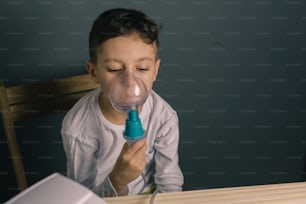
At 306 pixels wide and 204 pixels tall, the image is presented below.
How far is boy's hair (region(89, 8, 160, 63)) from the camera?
24.2 inches

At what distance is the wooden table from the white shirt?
25cm

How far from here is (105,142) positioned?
2.41 ft

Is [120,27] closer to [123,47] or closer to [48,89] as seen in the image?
[123,47]

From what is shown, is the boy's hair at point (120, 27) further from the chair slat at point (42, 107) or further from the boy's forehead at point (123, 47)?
the chair slat at point (42, 107)

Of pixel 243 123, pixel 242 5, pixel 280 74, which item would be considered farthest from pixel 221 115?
pixel 242 5

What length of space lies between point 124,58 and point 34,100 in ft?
0.91

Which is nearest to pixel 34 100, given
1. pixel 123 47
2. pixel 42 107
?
pixel 42 107

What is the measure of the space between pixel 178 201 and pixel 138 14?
0.37 m

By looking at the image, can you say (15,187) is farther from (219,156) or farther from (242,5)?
(242,5)

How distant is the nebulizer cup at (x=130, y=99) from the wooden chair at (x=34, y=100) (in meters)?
0.24

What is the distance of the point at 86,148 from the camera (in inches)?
28.7

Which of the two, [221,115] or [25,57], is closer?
[25,57]

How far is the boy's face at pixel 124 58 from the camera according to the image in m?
0.60

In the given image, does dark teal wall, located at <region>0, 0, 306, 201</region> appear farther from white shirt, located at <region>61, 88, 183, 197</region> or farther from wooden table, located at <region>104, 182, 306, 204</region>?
wooden table, located at <region>104, 182, 306, 204</region>
